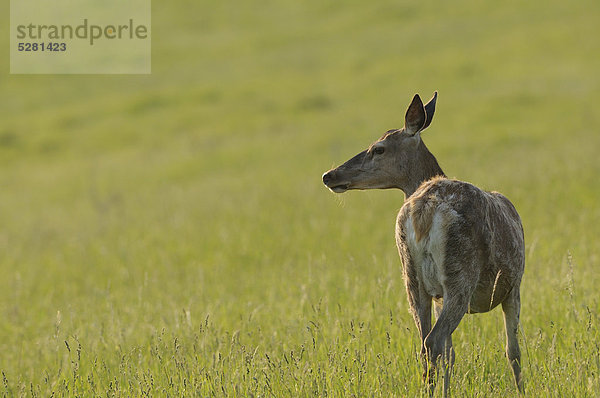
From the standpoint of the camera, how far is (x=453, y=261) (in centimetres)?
463

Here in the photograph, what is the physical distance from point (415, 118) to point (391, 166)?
0.45 metres

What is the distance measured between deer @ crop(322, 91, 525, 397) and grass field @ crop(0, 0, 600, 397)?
312 mm

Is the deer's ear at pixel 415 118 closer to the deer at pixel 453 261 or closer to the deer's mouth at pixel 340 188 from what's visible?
the deer's mouth at pixel 340 188

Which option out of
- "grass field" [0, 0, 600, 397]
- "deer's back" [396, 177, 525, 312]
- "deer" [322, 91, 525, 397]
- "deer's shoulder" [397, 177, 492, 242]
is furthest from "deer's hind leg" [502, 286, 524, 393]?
"deer's shoulder" [397, 177, 492, 242]

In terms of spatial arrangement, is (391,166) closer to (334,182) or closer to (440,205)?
(334,182)

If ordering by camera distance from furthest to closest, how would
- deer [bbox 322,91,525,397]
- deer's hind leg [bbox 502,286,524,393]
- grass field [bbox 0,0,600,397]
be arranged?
grass field [bbox 0,0,600,397], deer's hind leg [bbox 502,286,524,393], deer [bbox 322,91,525,397]

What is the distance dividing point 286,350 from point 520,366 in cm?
204

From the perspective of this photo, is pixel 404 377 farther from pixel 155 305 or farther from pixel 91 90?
pixel 91 90

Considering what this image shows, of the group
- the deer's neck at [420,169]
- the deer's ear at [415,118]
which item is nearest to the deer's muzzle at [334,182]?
the deer's neck at [420,169]

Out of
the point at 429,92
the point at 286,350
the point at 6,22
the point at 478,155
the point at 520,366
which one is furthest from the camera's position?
the point at 6,22

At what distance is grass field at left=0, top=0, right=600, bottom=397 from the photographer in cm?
575

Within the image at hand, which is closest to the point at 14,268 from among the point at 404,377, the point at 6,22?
the point at 404,377

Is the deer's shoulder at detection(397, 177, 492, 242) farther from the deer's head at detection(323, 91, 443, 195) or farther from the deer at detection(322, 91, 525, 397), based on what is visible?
the deer's head at detection(323, 91, 443, 195)

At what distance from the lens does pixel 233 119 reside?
2984cm
